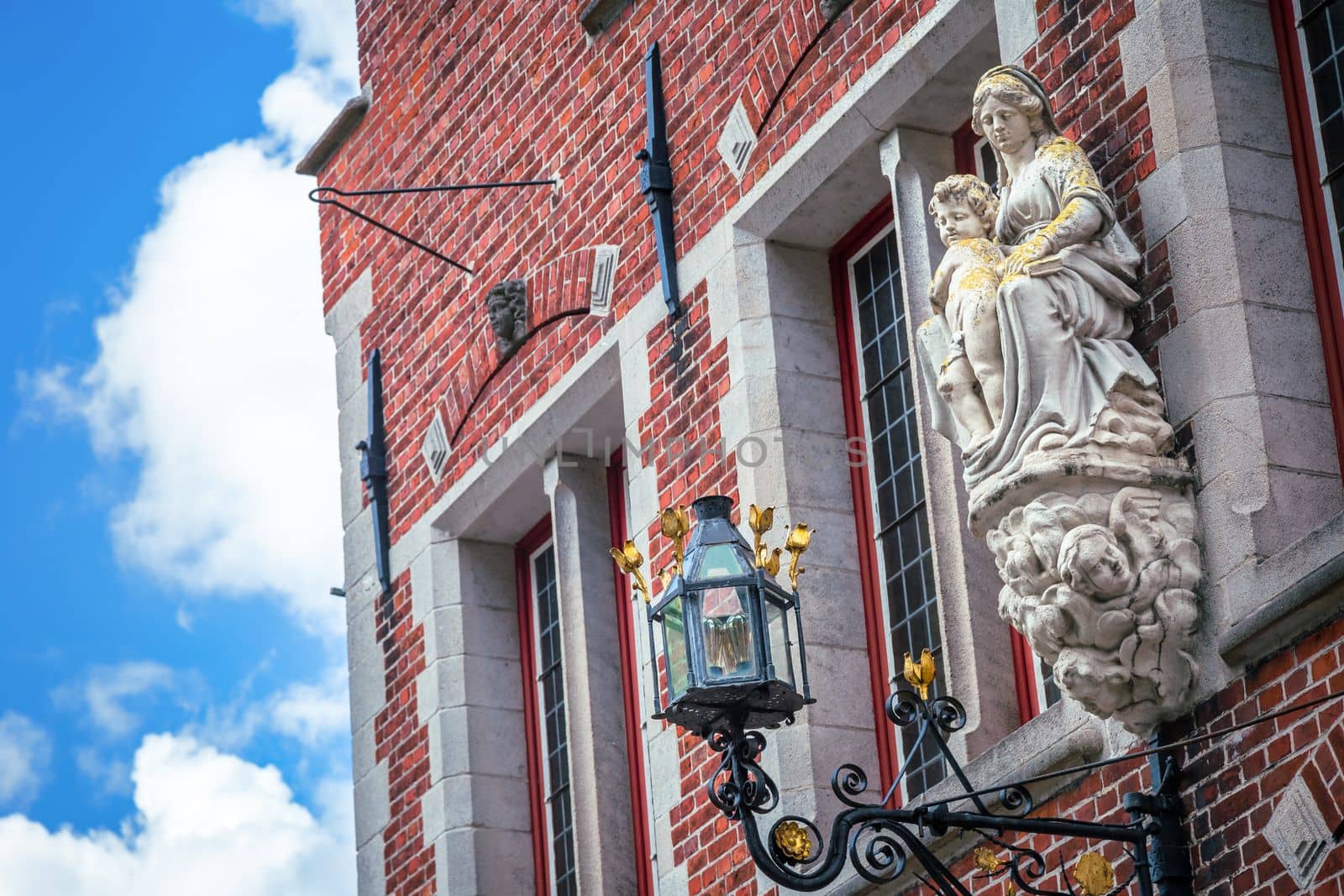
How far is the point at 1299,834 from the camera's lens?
7.30 meters

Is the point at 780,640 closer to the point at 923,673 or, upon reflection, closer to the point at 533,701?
the point at 923,673

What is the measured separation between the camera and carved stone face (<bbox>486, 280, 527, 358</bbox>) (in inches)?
488

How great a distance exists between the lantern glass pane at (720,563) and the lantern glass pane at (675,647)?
11cm

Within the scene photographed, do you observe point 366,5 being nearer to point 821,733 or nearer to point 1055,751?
point 821,733

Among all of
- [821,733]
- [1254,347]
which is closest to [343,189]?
[821,733]

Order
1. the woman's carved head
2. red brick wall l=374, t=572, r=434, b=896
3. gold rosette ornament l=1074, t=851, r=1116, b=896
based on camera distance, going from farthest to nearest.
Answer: red brick wall l=374, t=572, r=434, b=896
the woman's carved head
gold rosette ornament l=1074, t=851, r=1116, b=896

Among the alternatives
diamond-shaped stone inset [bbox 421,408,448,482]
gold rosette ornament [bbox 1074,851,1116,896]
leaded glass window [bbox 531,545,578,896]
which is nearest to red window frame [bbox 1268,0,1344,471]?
gold rosette ornament [bbox 1074,851,1116,896]

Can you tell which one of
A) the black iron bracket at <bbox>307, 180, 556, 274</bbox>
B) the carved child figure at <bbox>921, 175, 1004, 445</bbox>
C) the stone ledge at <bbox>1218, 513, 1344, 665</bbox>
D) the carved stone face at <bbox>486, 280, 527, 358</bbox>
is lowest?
the stone ledge at <bbox>1218, 513, 1344, 665</bbox>

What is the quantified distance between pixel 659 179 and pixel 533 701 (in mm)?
2854

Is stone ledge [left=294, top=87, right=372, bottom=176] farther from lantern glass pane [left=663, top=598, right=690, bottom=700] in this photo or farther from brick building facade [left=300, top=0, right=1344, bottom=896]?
lantern glass pane [left=663, top=598, right=690, bottom=700]

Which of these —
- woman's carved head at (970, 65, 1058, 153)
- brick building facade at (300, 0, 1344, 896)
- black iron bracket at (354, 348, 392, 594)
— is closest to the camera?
brick building facade at (300, 0, 1344, 896)

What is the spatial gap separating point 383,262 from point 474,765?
2887 millimetres

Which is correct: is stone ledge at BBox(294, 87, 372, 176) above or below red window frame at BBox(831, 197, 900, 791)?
above

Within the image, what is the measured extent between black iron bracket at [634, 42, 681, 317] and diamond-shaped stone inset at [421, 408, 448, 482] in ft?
6.76
